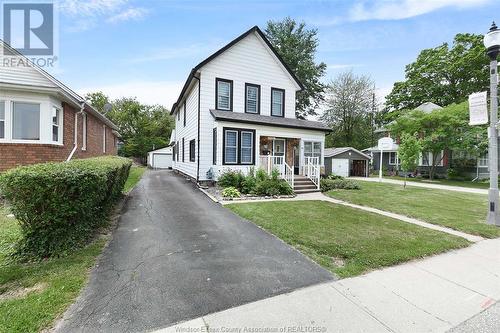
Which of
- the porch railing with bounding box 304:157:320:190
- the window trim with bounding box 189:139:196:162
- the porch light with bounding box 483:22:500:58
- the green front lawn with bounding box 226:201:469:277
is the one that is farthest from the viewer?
the window trim with bounding box 189:139:196:162

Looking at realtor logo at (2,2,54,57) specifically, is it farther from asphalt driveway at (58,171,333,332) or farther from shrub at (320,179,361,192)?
shrub at (320,179,361,192)

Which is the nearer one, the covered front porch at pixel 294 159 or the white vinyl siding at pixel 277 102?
the covered front porch at pixel 294 159

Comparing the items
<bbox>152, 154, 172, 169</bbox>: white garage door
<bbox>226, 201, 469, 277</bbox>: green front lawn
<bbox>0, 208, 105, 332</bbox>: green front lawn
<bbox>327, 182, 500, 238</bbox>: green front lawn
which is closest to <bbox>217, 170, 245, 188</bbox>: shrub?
<bbox>226, 201, 469, 277</bbox>: green front lawn

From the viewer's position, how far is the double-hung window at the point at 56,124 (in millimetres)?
10016

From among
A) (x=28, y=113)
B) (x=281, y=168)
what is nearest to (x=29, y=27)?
(x=28, y=113)

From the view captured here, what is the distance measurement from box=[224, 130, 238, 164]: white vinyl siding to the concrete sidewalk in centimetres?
924

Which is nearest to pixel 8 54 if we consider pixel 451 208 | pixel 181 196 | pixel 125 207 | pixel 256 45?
pixel 125 207

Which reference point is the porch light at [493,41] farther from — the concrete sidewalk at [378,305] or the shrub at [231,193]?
the shrub at [231,193]

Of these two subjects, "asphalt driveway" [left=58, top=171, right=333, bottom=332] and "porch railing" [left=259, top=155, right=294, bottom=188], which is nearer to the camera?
"asphalt driveway" [left=58, top=171, right=333, bottom=332]

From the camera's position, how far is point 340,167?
2548 cm

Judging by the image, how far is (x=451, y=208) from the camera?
9312 millimetres

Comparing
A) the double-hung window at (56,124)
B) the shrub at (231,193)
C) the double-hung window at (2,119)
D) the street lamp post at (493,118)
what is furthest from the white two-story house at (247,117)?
the double-hung window at (2,119)

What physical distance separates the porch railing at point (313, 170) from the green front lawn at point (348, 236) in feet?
15.5

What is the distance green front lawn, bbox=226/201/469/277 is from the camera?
4.34 metres
